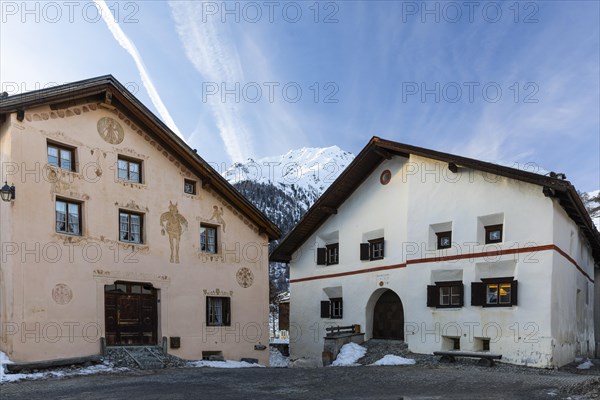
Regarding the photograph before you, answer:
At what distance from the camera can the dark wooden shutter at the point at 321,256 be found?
2672cm

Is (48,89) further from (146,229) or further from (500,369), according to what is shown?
(500,369)

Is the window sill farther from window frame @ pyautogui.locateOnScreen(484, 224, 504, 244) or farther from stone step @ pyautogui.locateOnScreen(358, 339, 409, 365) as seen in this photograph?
window frame @ pyautogui.locateOnScreen(484, 224, 504, 244)

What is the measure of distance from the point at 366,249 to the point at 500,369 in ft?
27.6

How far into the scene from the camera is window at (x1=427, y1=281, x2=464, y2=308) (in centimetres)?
2055

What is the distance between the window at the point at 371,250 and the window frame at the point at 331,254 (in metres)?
2.03

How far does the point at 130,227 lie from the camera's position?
19.3 metres

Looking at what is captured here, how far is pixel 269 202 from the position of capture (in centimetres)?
14488

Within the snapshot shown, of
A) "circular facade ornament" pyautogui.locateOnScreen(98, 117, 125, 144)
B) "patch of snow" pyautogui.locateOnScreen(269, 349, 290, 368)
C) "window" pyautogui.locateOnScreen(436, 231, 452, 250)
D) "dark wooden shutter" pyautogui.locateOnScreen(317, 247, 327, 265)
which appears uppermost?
"circular facade ornament" pyautogui.locateOnScreen(98, 117, 125, 144)

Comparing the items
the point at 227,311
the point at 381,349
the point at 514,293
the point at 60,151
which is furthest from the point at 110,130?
the point at 514,293

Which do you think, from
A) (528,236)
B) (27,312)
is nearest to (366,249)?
(528,236)

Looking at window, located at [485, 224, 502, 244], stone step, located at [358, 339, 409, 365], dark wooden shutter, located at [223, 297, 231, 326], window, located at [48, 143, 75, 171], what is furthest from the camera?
dark wooden shutter, located at [223, 297, 231, 326]

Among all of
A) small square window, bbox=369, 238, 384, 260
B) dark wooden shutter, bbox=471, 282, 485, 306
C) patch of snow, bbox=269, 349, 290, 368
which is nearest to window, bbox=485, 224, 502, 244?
dark wooden shutter, bbox=471, 282, 485, 306

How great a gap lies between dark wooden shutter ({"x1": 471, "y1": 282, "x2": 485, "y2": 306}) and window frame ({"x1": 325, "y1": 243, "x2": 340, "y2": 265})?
307 inches

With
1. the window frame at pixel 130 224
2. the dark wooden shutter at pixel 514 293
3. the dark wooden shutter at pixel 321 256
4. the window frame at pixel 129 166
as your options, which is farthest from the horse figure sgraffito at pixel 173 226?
the dark wooden shutter at pixel 514 293
